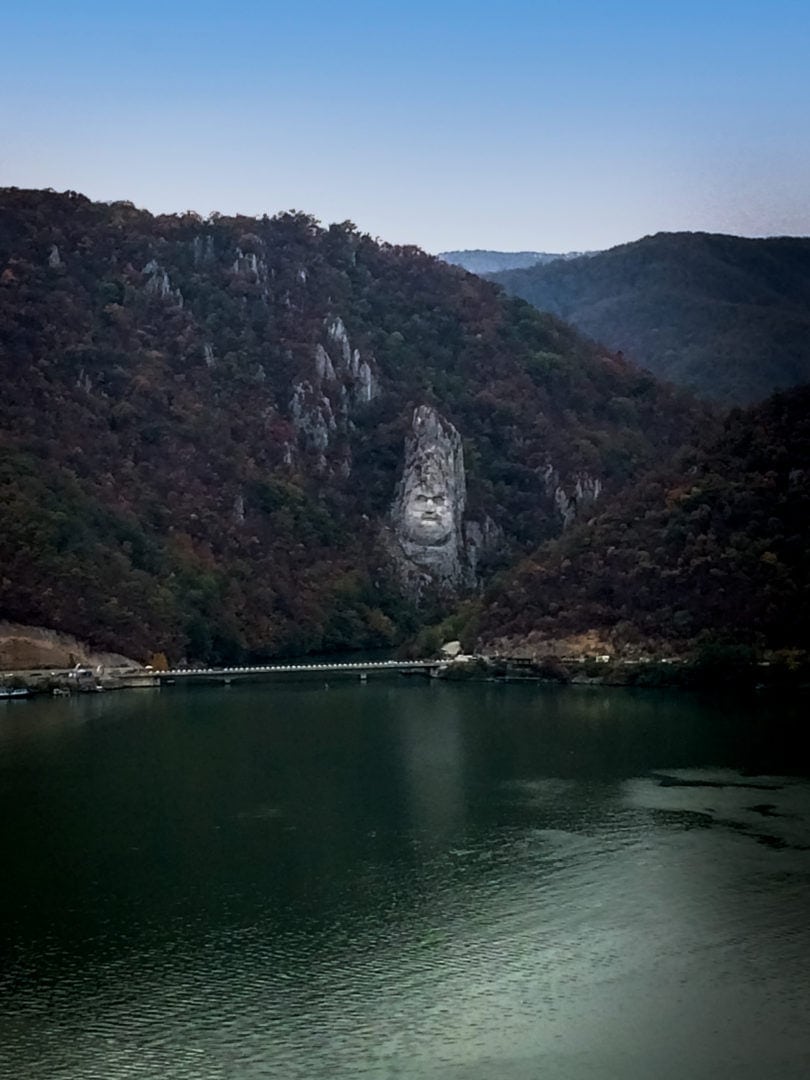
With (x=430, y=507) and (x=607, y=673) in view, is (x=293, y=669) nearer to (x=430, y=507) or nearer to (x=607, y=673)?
→ (x=607, y=673)

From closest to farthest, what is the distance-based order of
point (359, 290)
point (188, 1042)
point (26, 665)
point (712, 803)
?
1. point (188, 1042)
2. point (712, 803)
3. point (26, 665)
4. point (359, 290)

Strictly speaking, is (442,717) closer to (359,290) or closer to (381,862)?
(381,862)

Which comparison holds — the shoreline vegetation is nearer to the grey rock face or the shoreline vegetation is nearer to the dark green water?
the dark green water

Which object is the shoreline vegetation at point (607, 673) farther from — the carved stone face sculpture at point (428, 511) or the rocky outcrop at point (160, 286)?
the rocky outcrop at point (160, 286)

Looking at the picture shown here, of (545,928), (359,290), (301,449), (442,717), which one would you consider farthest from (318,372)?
(545,928)

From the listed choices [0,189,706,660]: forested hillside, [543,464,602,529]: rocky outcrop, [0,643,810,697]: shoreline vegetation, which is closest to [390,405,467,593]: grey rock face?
[0,189,706,660]: forested hillside

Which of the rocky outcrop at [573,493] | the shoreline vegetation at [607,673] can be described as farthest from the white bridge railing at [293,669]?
the rocky outcrop at [573,493]

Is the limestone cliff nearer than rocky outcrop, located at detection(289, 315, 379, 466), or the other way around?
the limestone cliff
